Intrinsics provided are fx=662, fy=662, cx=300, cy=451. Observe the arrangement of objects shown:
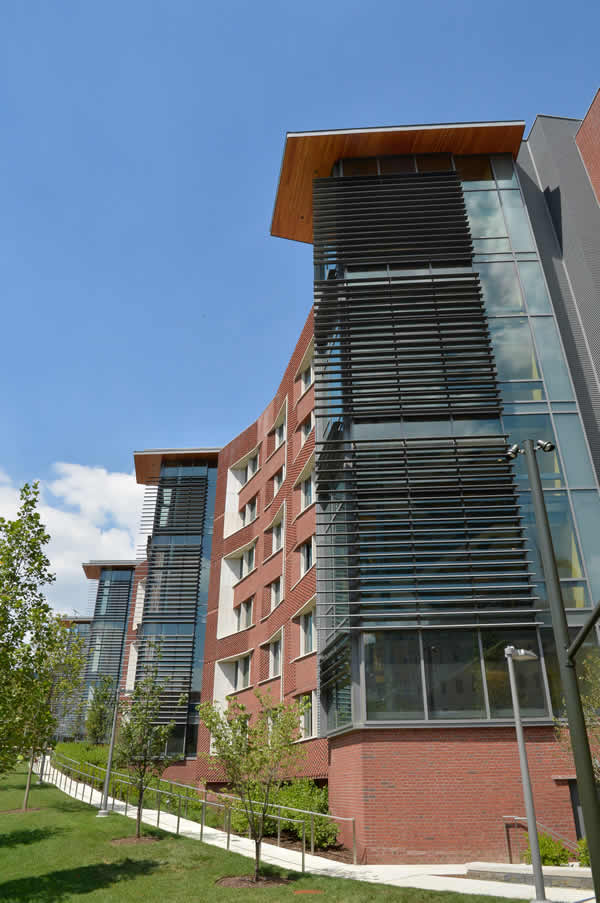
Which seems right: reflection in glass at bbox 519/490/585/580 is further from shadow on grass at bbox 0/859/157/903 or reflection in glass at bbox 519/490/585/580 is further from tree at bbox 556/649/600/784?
shadow on grass at bbox 0/859/157/903

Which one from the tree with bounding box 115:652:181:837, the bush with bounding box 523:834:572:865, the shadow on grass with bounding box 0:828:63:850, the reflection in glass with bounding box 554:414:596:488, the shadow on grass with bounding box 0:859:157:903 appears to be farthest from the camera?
the reflection in glass with bounding box 554:414:596:488

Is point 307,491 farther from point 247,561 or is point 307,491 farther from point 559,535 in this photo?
point 559,535

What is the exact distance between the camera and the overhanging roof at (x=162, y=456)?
4094cm

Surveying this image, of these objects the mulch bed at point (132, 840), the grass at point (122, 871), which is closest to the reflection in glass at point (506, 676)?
the grass at point (122, 871)

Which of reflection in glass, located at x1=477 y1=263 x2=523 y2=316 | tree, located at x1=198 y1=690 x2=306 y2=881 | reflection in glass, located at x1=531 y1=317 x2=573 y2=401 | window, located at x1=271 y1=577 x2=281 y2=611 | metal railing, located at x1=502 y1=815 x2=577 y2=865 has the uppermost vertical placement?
reflection in glass, located at x1=477 y1=263 x2=523 y2=316

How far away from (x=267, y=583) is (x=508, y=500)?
14.0 meters

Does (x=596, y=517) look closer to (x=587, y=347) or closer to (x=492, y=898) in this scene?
(x=587, y=347)

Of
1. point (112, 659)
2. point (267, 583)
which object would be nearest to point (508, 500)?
point (267, 583)

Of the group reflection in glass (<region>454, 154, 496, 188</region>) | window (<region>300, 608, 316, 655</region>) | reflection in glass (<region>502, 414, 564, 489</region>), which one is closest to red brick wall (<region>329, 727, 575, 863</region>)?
reflection in glass (<region>502, 414, 564, 489</region>)

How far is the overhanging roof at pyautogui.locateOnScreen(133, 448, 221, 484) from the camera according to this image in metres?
40.9

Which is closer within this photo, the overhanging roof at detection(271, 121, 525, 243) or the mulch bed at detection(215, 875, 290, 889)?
the mulch bed at detection(215, 875, 290, 889)

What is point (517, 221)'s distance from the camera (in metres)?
23.4

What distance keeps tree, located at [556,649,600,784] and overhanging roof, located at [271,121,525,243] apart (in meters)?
18.5

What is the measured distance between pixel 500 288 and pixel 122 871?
19377 mm
